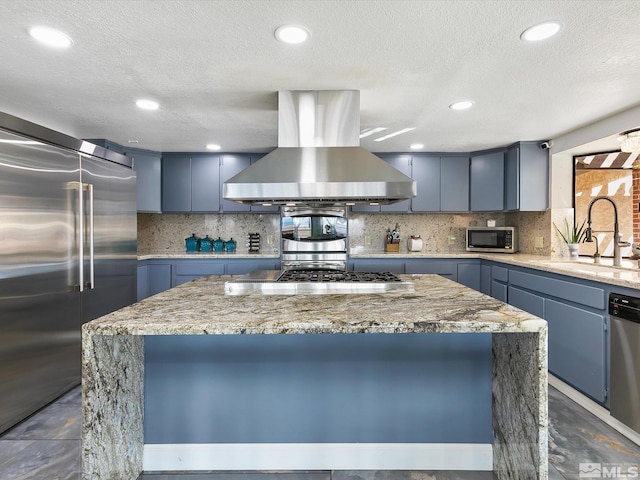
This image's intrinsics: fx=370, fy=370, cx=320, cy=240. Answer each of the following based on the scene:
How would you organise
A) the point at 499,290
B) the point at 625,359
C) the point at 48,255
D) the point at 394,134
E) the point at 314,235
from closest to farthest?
the point at 625,359
the point at 48,255
the point at 394,134
the point at 499,290
the point at 314,235

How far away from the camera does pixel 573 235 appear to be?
365cm

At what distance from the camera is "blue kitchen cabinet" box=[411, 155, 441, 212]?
4.67 metres

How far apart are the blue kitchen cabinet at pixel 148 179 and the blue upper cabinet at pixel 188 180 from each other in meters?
0.07

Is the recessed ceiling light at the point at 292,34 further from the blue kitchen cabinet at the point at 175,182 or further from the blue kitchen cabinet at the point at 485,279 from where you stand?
the blue kitchen cabinet at the point at 485,279

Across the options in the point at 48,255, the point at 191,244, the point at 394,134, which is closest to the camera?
Result: the point at 48,255

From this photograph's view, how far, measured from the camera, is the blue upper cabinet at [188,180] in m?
4.65

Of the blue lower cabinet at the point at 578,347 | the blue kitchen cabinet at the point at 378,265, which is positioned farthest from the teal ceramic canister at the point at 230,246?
the blue lower cabinet at the point at 578,347

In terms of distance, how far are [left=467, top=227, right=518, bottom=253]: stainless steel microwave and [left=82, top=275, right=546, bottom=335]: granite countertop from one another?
2.97 metres

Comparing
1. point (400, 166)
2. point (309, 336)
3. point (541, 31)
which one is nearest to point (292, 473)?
point (309, 336)

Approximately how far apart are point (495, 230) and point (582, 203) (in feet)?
3.01

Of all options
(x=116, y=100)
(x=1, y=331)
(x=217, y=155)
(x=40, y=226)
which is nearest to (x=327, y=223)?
(x=217, y=155)

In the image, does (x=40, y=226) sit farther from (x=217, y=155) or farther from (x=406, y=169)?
(x=406, y=169)

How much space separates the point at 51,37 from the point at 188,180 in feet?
9.39

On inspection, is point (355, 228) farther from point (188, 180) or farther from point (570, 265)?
point (570, 265)
